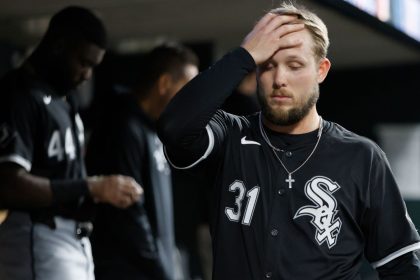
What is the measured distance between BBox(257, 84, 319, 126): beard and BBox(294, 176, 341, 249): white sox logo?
20 cm

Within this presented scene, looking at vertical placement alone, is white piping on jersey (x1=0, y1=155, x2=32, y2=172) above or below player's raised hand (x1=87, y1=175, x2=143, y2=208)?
above

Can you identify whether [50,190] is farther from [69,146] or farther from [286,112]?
[286,112]

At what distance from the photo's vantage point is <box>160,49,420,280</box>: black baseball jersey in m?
2.60

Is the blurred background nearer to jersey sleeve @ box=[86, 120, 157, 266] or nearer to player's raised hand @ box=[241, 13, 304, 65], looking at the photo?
jersey sleeve @ box=[86, 120, 157, 266]

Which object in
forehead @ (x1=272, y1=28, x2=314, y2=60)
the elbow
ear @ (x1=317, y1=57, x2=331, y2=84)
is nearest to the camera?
the elbow

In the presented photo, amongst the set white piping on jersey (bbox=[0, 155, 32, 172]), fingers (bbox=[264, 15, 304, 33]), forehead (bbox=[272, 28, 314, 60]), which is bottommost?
white piping on jersey (bbox=[0, 155, 32, 172])

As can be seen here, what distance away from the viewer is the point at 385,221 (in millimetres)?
2688

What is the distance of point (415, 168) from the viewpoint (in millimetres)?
9406

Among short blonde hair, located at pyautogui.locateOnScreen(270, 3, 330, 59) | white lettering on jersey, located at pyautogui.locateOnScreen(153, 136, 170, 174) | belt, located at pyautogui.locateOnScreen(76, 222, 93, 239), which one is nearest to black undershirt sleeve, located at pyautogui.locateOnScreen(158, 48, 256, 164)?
short blonde hair, located at pyautogui.locateOnScreen(270, 3, 330, 59)

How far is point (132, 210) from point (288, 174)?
1.81 m

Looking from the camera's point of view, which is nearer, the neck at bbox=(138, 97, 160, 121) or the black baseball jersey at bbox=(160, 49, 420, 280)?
the black baseball jersey at bbox=(160, 49, 420, 280)

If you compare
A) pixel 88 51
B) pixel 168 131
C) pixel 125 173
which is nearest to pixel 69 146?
pixel 88 51

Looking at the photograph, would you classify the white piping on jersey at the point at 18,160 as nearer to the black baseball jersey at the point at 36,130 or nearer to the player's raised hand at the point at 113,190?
the black baseball jersey at the point at 36,130

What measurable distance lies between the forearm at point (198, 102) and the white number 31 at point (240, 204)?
231 millimetres
